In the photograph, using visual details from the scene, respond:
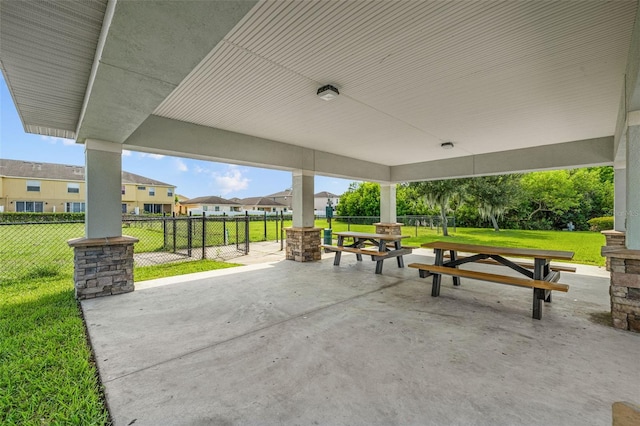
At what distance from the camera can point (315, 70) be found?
3312mm

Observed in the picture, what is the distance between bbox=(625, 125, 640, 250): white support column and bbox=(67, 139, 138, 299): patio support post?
6.71m

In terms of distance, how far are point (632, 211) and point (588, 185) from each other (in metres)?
20.8

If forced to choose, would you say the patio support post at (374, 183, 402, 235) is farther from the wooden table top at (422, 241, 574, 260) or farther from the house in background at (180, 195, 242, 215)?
the house in background at (180, 195, 242, 215)

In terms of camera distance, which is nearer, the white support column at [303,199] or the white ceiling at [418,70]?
the white ceiling at [418,70]


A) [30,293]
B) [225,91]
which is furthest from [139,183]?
[225,91]

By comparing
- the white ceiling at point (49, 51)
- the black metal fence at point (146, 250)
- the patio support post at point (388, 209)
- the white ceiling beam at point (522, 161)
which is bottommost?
the black metal fence at point (146, 250)

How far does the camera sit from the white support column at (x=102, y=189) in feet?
14.1

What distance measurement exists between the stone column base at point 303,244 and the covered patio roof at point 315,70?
221 cm

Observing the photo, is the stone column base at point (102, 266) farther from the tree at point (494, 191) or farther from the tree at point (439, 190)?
the tree at point (494, 191)

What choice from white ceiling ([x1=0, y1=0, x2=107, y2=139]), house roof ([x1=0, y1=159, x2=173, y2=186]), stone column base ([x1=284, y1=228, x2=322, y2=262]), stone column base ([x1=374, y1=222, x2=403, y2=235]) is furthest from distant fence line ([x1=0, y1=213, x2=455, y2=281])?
house roof ([x1=0, y1=159, x2=173, y2=186])

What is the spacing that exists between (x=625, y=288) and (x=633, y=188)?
1109 mm

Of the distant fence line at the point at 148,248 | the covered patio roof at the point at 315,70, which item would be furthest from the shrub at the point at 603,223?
the distant fence line at the point at 148,248

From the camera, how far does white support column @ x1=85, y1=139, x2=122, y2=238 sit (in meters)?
4.30

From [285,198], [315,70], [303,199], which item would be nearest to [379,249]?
[303,199]
